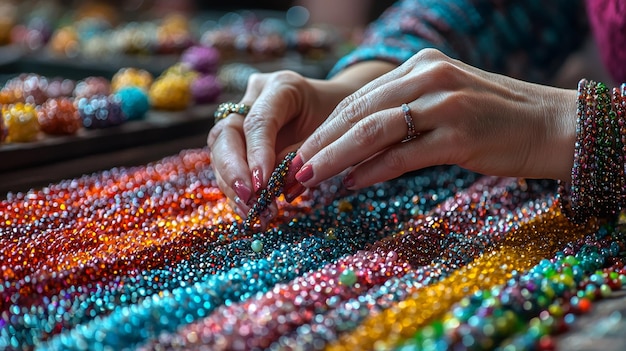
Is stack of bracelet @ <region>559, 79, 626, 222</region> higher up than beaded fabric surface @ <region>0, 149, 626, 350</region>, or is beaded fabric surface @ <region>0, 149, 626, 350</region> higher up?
stack of bracelet @ <region>559, 79, 626, 222</region>

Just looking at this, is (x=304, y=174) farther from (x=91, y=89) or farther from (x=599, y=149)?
(x=91, y=89)

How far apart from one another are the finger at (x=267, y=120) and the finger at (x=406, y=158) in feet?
0.36

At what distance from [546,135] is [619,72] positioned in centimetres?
41

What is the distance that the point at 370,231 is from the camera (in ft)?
2.56

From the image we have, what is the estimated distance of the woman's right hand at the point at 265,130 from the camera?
2.43 feet

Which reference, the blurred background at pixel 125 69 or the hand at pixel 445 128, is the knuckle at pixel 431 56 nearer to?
the hand at pixel 445 128

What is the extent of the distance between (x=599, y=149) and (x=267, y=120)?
38 cm

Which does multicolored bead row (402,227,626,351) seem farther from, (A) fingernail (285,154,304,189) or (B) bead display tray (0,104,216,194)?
(B) bead display tray (0,104,216,194)

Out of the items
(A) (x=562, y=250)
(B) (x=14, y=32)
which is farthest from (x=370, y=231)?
(B) (x=14, y=32)

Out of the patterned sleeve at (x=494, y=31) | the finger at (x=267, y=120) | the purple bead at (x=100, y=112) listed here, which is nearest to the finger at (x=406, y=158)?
the finger at (x=267, y=120)

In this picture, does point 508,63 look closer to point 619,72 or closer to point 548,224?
point 619,72

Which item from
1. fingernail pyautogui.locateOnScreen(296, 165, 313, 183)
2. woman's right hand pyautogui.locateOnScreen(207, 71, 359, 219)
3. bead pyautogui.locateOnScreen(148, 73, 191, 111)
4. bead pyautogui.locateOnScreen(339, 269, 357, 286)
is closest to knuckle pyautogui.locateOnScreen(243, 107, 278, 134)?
woman's right hand pyautogui.locateOnScreen(207, 71, 359, 219)

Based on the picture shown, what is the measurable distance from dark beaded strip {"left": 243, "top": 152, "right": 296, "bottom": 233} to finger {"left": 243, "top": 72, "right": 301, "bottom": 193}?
0.01m

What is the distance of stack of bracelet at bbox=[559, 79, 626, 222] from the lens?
703mm
